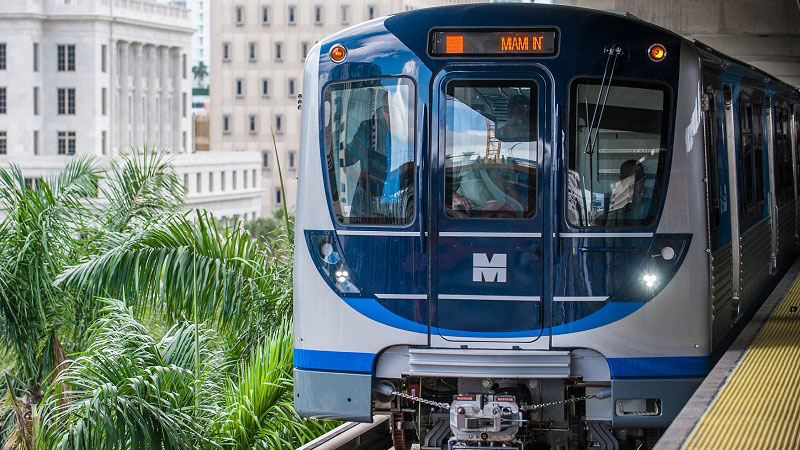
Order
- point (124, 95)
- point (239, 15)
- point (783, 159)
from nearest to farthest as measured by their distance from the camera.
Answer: point (783, 159)
point (124, 95)
point (239, 15)

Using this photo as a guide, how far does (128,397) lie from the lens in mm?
9594

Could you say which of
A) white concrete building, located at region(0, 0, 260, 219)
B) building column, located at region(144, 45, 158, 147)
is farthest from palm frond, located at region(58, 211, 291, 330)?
building column, located at region(144, 45, 158, 147)

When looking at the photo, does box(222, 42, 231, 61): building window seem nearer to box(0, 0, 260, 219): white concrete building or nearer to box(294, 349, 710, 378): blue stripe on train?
box(0, 0, 260, 219): white concrete building

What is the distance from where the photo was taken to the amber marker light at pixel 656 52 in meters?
8.75

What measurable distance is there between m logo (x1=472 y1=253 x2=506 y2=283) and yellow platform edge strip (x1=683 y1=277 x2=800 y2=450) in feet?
5.10

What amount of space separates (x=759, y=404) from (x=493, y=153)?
2287 millimetres

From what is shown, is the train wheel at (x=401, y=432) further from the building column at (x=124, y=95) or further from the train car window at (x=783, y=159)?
the building column at (x=124, y=95)

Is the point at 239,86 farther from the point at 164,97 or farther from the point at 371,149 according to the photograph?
the point at 371,149

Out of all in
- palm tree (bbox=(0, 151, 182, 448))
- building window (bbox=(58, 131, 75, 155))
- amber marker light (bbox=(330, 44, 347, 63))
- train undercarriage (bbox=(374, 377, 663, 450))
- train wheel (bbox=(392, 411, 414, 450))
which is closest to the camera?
train undercarriage (bbox=(374, 377, 663, 450))

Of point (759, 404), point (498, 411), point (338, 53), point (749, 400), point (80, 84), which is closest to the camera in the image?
point (759, 404)

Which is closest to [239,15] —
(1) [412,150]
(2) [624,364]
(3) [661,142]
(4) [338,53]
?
(4) [338,53]

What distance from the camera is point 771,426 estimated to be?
693 centimetres

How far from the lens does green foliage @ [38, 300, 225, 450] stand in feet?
30.5

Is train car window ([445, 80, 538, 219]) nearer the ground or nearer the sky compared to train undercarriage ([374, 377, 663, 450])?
nearer the sky
